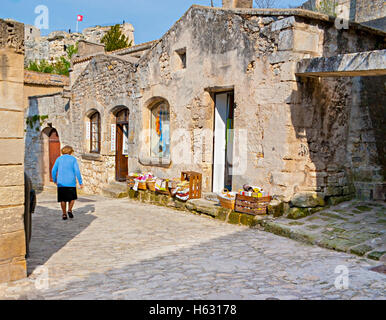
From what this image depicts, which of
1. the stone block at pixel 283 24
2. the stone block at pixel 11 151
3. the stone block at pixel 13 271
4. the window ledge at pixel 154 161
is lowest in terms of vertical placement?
the stone block at pixel 13 271

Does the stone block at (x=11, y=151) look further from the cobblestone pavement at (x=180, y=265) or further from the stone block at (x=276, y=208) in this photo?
the stone block at (x=276, y=208)

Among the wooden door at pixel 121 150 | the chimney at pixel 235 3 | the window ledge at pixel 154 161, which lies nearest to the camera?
the chimney at pixel 235 3

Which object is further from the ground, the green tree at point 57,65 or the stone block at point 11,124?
the green tree at point 57,65

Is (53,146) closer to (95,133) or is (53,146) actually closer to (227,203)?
(95,133)

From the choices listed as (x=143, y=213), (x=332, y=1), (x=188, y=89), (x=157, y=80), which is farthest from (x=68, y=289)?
(x=332, y=1)

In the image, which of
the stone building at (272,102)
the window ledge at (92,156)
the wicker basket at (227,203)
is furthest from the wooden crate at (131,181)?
the wicker basket at (227,203)

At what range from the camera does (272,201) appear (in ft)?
20.0

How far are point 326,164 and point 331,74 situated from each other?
1.55 meters

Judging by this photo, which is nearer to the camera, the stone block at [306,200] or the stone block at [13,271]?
the stone block at [13,271]

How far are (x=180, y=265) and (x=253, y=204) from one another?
2.17 metres

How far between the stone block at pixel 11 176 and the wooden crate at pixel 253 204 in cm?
349

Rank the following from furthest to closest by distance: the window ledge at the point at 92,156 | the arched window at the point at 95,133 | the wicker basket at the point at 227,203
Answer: the arched window at the point at 95,133
the window ledge at the point at 92,156
the wicker basket at the point at 227,203

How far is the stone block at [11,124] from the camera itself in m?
3.54

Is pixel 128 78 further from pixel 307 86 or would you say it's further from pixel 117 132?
pixel 307 86
